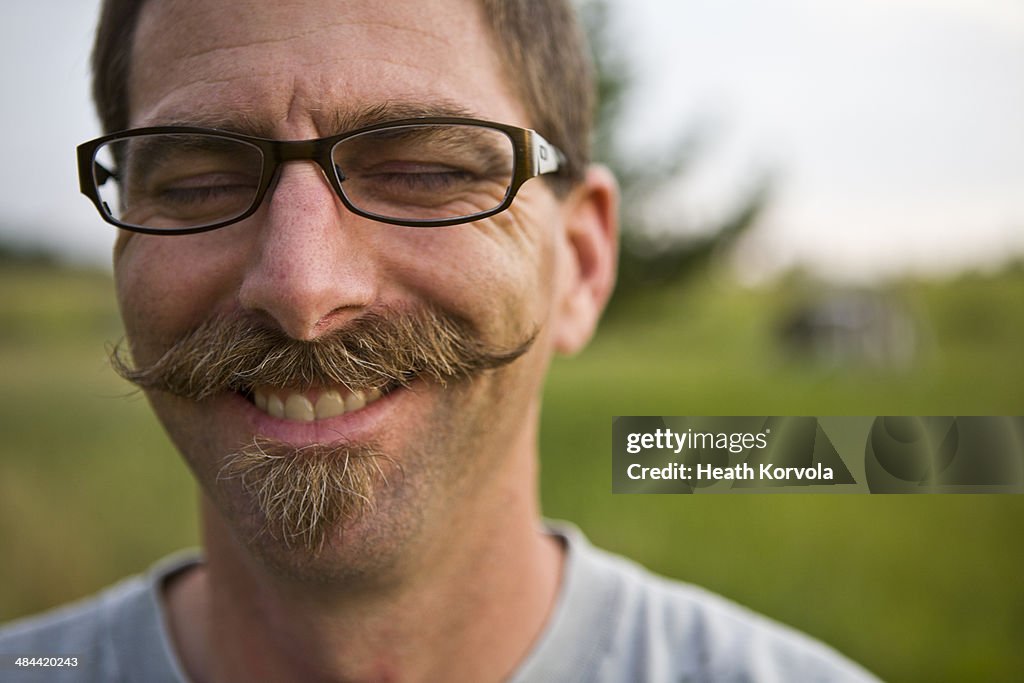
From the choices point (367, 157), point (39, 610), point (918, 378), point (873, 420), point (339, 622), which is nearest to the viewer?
point (367, 157)

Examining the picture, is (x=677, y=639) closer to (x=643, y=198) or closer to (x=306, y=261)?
(x=306, y=261)

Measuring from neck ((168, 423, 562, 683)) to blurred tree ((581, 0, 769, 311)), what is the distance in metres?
9.32

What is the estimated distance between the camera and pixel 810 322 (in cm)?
1669

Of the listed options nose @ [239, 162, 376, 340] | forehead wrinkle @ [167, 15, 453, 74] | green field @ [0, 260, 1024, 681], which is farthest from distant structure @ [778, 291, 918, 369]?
nose @ [239, 162, 376, 340]

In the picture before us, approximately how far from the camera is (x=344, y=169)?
4.86 feet

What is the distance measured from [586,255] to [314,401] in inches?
32.3

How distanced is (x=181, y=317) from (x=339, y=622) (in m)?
0.65

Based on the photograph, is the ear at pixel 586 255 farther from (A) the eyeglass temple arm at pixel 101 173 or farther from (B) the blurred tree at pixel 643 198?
(B) the blurred tree at pixel 643 198

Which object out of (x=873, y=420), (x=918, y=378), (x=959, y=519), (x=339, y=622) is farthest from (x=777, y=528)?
(x=339, y=622)

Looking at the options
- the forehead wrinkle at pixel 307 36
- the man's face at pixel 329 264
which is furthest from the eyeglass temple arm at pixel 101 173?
the forehead wrinkle at pixel 307 36

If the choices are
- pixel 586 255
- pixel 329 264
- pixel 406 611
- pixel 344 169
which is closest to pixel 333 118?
pixel 344 169

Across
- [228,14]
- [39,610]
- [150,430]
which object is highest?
[228,14]

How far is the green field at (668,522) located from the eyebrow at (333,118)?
182 inches

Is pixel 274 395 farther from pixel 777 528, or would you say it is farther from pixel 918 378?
pixel 918 378
